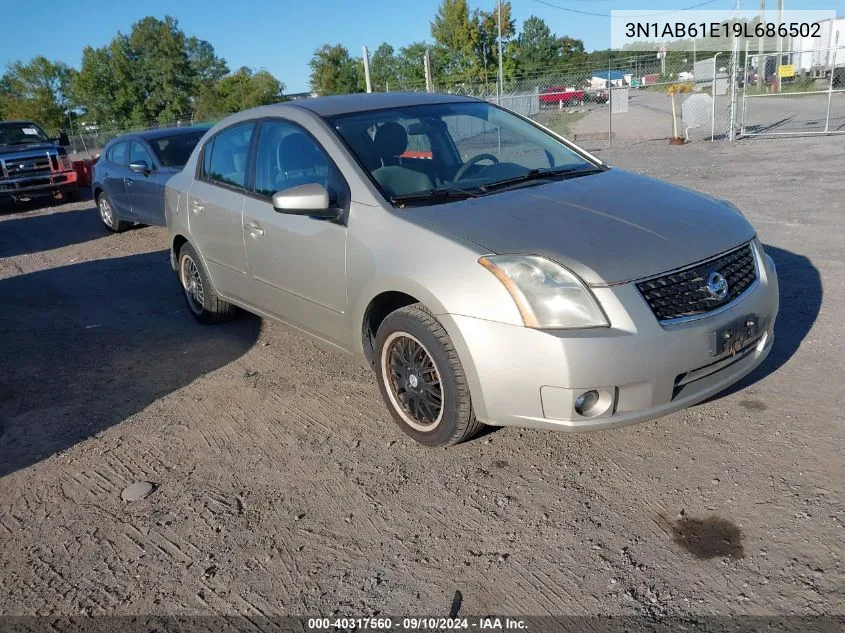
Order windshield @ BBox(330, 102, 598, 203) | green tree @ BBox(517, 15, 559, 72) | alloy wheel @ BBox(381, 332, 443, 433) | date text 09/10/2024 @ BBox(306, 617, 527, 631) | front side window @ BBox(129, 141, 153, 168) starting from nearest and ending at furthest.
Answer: date text 09/10/2024 @ BBox(306, 617, 527, 631)
alloy wheel @ BBox(381, 332, 443, 433)
windshield @ BBox(330, 102, 598, 203)
front side window @ BBox(129, 141, 153, 168)
green tree @ BBox(517, 15, 559, 72)

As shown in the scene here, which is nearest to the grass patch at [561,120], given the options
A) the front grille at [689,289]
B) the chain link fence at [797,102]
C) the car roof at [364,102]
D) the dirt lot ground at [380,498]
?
the chain link fence at [797,102]

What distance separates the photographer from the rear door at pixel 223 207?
4.89 metres

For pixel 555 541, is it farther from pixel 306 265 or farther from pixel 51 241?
pixel 51 241

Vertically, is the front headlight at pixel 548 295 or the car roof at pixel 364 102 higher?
the car roof at pixel 364 102

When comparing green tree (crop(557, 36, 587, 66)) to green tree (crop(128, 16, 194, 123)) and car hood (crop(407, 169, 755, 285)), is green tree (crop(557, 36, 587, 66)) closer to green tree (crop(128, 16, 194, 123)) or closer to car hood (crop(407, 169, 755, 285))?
green tree (crop(128, 16, 194, 123))

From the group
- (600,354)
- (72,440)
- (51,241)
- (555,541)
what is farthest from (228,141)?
(51,241)

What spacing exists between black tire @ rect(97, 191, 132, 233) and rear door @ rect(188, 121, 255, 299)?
6.31 meters

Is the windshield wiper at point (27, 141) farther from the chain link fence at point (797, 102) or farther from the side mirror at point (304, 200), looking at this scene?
the chain link fence at point (797, 102)

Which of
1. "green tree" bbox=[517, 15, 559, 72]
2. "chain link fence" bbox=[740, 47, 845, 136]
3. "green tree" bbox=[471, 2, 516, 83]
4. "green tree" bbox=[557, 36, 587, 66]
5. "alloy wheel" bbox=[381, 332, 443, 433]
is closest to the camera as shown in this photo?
"alloy wheel" bbox=[381, 332, 443, 433]

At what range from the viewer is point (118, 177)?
10.5 metres

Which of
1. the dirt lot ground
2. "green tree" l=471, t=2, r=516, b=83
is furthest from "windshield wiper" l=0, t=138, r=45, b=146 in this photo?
"green tree" l=471, t=2, r=516, b=83

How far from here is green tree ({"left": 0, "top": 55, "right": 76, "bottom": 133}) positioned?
60.8 meters

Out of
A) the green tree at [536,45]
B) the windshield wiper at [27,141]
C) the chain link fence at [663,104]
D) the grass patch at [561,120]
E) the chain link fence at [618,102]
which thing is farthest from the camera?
the green tree at [536,45]

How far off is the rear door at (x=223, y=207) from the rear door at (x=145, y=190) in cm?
414
